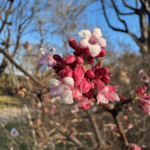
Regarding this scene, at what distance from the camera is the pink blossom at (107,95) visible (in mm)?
749

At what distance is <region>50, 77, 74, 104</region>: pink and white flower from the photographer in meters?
0.64

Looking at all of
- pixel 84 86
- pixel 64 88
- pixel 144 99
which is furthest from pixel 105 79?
pixel 144 99

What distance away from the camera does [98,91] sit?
0.76 meters

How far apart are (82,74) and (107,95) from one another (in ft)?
0.74

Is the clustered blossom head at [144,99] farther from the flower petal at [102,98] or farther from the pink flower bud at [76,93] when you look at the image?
the pink flower bud at [76,93]

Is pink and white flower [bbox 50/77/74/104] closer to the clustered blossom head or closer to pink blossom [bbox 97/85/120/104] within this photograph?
pink blossom [bbox 97/85/120/104]

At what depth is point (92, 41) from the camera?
0.78 metres

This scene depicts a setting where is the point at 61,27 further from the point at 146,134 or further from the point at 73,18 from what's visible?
the point at 146,134

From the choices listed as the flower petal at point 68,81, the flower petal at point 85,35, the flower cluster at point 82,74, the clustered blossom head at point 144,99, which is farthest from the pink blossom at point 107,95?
the clustered blossom head at point 144,99

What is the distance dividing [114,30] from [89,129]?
4402mm

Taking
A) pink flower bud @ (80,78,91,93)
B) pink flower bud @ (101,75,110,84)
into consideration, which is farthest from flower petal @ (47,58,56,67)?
pink flower bud @ (101,75,110,84)

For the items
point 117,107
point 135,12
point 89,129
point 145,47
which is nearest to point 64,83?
point 117,107

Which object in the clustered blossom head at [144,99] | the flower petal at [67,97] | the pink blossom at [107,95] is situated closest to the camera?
the flower petal at [67,97]

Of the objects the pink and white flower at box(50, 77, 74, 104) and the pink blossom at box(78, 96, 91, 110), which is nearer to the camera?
the pink and white flower at box(50, 77, 74, 104)
